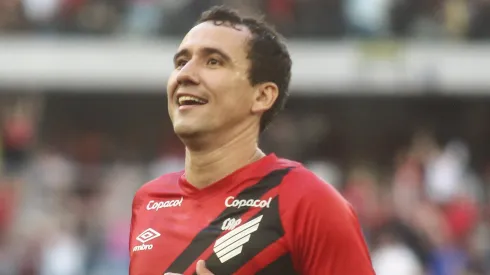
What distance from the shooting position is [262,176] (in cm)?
403

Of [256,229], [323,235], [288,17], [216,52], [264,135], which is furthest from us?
[288,17]

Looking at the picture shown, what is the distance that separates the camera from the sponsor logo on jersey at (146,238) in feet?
13.3

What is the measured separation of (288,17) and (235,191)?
46.3 ft

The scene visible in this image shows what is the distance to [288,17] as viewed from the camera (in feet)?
59.0

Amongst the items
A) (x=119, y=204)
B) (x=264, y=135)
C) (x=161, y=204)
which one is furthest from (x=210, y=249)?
(x=264, y=135)

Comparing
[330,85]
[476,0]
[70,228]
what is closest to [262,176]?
[70,228]

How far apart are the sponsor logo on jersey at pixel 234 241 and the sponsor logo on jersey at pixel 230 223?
0.06 feet

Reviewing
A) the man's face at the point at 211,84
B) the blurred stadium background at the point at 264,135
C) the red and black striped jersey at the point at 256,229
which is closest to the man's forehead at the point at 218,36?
the man's face at the point at 211,84

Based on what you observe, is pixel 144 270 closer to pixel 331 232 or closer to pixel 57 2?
pixel 331 232

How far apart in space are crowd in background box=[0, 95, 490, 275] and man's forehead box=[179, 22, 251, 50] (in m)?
6.20

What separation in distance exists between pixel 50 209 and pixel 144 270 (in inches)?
407

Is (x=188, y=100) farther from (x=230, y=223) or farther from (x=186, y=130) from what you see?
(x=230, y=223)

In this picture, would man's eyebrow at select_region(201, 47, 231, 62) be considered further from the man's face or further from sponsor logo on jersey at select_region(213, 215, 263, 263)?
sponsor logo on jersey at select_region(213, 215, 263, 263)

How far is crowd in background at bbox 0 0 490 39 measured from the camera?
1762 centimetres
